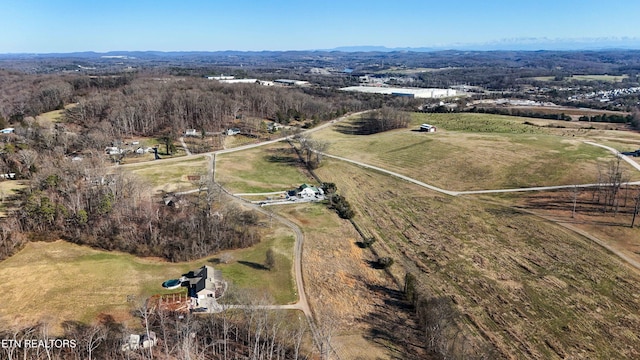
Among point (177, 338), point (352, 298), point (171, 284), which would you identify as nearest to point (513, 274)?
point (352, 298)

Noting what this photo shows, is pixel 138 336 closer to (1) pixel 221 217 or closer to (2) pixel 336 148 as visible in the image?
(1) pixel 221 217

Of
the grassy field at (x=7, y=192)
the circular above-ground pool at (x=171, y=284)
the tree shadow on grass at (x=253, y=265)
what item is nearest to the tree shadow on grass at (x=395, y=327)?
the tree shadow on grass at (x=253, y=265)

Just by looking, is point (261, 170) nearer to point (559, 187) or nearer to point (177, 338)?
point (177, 338)

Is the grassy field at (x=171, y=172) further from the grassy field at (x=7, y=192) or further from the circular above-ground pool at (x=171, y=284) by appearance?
the circular above-ground pool at (x=171, y=284)

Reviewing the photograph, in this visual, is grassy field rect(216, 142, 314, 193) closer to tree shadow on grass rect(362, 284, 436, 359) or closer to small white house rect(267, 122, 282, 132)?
small white house rect(267, 122, 282, 132)

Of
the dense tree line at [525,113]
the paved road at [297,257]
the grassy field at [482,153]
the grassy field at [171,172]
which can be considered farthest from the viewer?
the dense tree line at [525,113]

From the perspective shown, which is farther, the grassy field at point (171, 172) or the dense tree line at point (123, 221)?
the grassy field at point (171, 172)

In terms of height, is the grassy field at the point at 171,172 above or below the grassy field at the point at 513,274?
above
